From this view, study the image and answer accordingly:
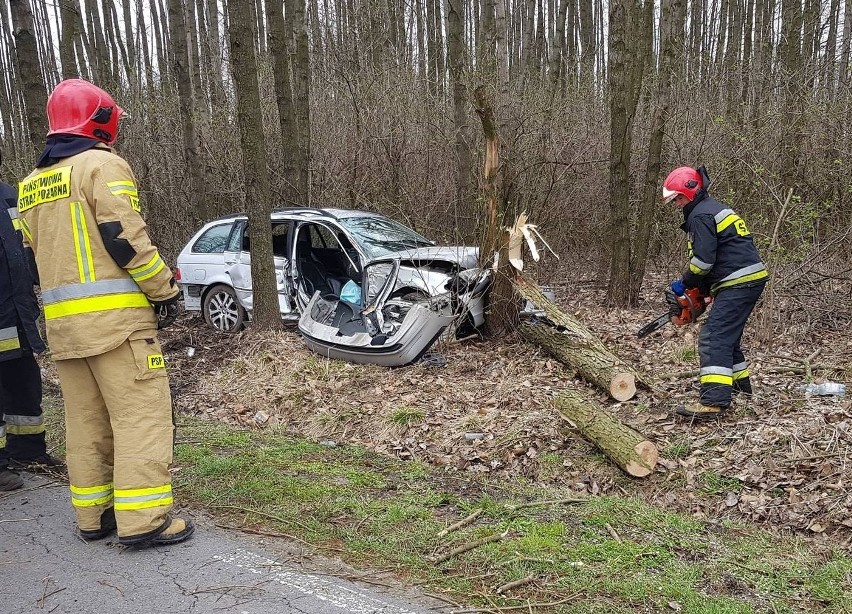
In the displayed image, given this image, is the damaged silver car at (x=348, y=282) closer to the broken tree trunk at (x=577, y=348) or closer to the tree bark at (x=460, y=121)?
the broken tree trunk at (x=577, y=348)

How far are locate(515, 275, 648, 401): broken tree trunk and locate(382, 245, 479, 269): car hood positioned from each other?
0.61 meters

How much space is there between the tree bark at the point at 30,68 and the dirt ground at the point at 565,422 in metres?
3.30

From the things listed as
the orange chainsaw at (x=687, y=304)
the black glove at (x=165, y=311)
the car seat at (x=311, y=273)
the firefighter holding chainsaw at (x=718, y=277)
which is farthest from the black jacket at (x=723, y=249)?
the car seat at (x=311, y=273)

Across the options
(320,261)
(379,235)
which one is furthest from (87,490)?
(320,261)

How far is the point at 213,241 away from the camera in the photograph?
10.1 meters

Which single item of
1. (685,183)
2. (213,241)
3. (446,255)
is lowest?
(213,241)

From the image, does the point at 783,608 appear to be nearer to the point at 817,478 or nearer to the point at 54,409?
the point at 817,478

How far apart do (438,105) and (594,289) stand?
6336 mm

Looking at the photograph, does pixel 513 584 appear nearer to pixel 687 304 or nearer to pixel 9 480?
pixel 687 304

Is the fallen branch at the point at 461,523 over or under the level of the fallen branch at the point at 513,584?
under

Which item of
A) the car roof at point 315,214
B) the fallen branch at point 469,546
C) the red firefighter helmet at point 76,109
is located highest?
the red firefighter helmet at point 76,109

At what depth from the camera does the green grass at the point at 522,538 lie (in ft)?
10.6

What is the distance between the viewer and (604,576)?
3.35 metres

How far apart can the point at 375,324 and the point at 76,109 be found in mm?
4622
